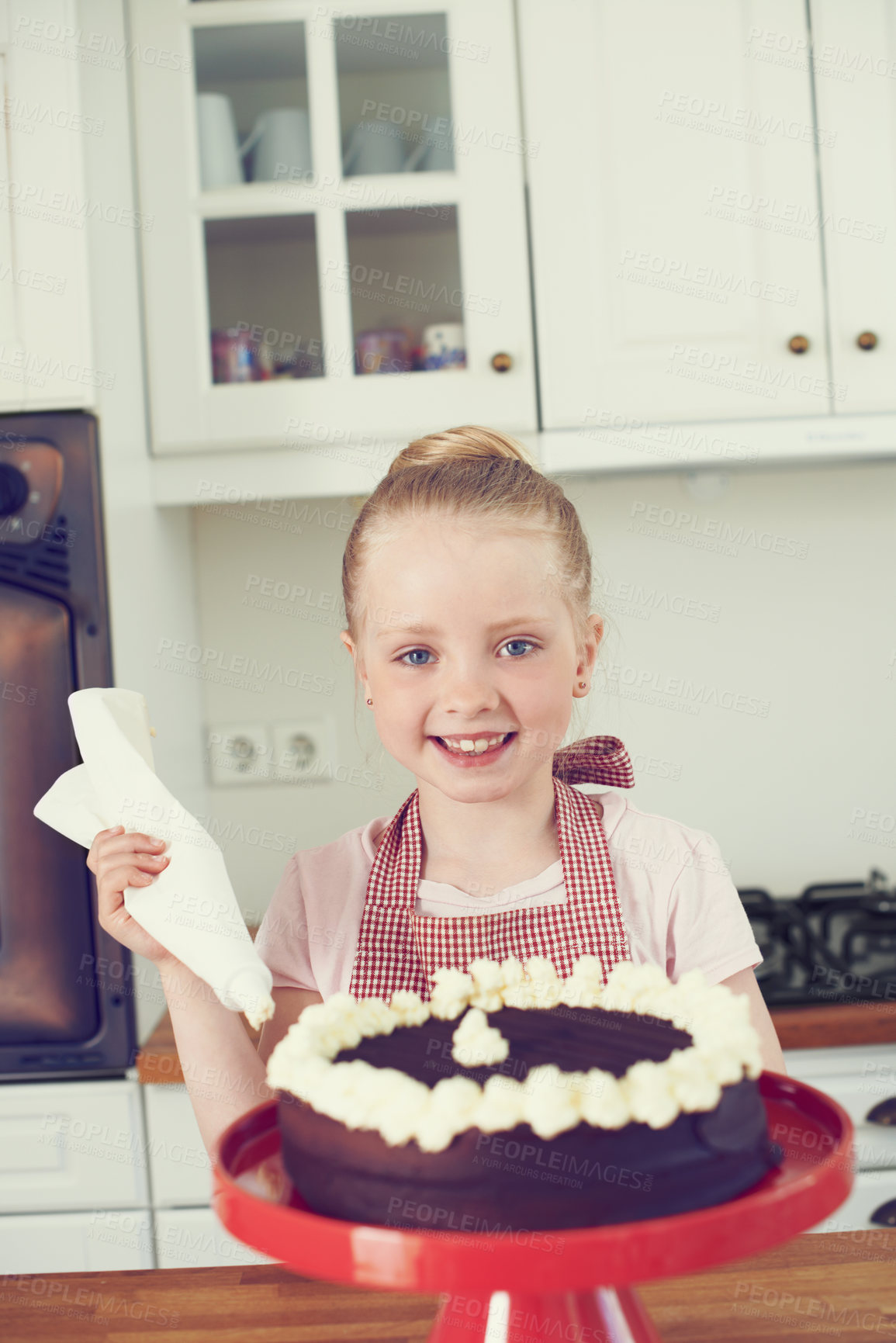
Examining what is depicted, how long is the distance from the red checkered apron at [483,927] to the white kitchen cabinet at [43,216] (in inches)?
27.2

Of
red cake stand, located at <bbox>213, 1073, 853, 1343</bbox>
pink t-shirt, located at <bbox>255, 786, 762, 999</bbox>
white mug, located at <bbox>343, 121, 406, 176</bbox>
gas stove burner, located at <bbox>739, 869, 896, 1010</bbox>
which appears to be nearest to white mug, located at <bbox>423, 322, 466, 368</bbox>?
white mug, located at <bbox>343, 121, 406, 176</bbox>

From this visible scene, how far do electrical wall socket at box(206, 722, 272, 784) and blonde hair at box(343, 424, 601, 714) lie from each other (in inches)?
31.2

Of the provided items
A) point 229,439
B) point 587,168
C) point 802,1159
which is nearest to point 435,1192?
point 802,1159

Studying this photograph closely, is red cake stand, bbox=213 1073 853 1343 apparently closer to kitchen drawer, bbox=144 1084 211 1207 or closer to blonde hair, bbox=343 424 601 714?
blonde hair, bbox=343 424 601 714

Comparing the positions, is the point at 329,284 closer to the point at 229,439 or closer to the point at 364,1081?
the point at 229,439

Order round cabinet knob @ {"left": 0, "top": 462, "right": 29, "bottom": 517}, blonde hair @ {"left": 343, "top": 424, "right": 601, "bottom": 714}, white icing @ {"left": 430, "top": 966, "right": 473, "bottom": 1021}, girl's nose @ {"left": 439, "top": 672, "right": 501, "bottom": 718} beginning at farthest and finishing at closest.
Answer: round cabinet knob @ {"left": 0, "top": 462, "right": 29, "bottom": 517} < blonde hair @ {"left": 343, "top": 424, "right": 601, "bottom": 714} < girl's nose @ {"left": 439, "top": 672, "right": 501, "bottom": 718} < white icing @ {"left": 430, "top": 966, "right": 473, "bottom": 1021}

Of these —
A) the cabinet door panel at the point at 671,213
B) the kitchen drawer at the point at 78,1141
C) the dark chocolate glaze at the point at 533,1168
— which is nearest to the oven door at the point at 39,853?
the kitchen drawer at the point at 78,1141

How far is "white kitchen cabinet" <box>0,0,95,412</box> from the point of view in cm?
126

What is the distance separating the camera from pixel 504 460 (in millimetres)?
967

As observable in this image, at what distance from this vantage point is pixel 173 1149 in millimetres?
1290

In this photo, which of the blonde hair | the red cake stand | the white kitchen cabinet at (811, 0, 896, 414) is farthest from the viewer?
the white kitchen cabinet at (811, 0, 896, 414)

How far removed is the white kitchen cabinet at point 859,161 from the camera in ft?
4.72

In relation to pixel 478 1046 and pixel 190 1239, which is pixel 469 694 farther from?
pixel 190 1239

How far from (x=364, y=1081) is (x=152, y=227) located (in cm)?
131
